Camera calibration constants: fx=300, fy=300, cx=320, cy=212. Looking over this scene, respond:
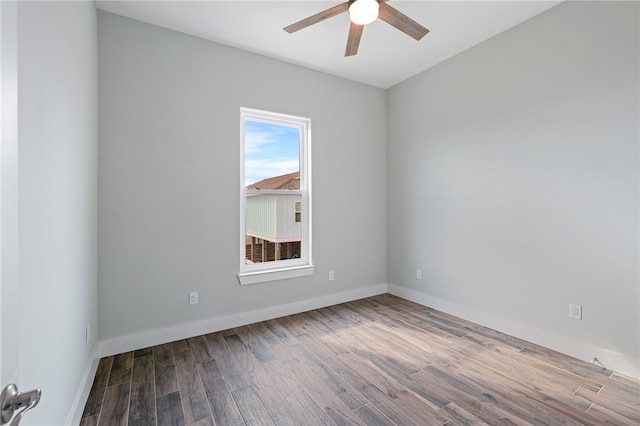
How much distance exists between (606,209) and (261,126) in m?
3.16

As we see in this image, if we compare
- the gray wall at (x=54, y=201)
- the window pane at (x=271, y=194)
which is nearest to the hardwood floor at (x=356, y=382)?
the gray wall at (x=54, y=201)

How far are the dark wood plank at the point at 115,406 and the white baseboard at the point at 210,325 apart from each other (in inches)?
20.8

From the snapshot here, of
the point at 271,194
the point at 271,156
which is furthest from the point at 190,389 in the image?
the point at 271,156

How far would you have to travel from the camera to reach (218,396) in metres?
1.96

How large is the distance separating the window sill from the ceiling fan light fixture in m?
2.46

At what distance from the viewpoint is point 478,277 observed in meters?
3.12

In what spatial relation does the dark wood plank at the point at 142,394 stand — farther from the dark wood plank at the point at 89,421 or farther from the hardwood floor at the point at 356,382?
the dark wood plank at the point at 89,421

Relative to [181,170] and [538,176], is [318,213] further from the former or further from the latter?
[538,176]

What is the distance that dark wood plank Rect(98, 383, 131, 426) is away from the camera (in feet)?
5.72

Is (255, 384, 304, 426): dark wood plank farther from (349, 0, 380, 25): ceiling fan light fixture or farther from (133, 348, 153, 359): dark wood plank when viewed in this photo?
(349, 0, 380, 25): ceiling fan light fixture

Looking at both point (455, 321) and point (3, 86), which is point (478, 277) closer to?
point (455, 321)

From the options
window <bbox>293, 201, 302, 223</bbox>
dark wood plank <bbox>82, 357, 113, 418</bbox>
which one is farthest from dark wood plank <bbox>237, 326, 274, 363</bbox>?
window <bbox>293, 201, 302, 223</bbox>

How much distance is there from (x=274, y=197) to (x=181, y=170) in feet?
3.37

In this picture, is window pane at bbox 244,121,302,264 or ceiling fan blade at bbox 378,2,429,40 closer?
ceiling fan blade at bbox 378,2,429,40
